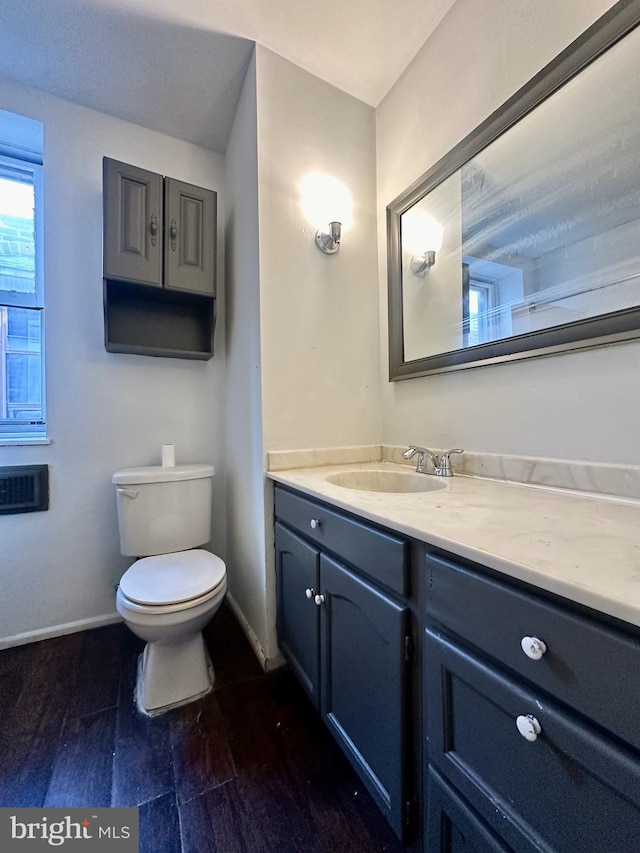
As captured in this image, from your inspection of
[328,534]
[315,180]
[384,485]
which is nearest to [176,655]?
[328,534]

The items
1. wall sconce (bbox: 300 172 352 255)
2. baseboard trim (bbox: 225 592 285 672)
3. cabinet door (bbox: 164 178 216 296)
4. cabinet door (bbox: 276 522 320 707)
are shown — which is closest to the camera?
cabinet door (bbox: 276 522 320 707)

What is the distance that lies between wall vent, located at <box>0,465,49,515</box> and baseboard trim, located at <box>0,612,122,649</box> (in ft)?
1.83

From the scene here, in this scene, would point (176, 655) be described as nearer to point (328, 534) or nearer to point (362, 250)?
point (328, 534)

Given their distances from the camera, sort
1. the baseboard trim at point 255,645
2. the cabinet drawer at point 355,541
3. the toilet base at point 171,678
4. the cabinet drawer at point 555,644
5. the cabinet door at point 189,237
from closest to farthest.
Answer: the cabinet drawer at point 555,644 → the cabinet drawer at point 355,541 → the toilet base at point 171,678 → the baseboard trim at point 255,645 → the cabinet door at point 189,237

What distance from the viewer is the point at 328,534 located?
99 cm

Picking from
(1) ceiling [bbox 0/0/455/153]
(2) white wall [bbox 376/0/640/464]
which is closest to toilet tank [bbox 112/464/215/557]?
(2) white wall [bbox 376/0/640/464]

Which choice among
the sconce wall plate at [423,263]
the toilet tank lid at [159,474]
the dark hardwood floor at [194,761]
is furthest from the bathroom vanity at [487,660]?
the sconce wall plate at [423,263]

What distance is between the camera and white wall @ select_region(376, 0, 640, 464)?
896 mm

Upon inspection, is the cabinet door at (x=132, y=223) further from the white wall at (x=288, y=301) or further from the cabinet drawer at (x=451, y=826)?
the cabinet drawer at (x=451, y=826)

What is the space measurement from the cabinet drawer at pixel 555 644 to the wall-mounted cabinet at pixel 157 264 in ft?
5.36

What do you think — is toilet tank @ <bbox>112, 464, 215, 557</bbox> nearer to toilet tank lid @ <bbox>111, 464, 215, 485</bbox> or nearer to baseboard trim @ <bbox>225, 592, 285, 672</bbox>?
toilet tank lid @ <bbox>111, 464, 215, 485</bbox>

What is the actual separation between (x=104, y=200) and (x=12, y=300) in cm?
68

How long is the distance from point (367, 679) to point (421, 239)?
1.58 metres

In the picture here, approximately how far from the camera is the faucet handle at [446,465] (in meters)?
1.24
